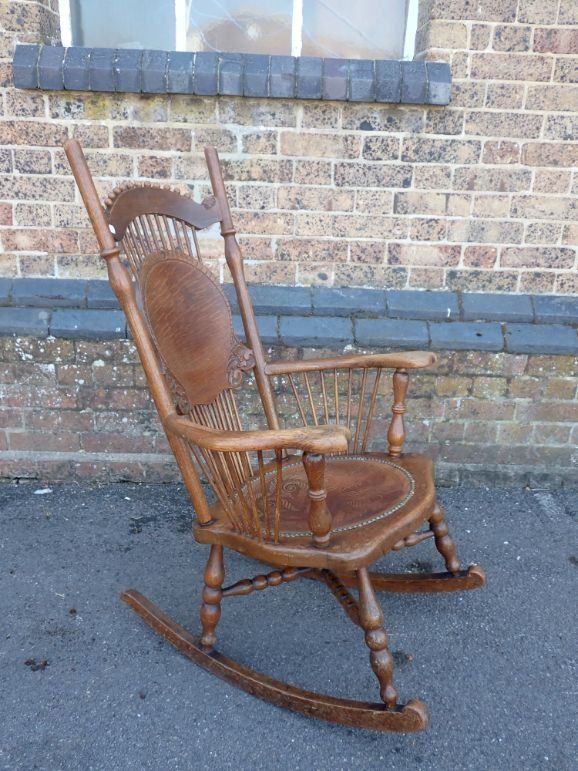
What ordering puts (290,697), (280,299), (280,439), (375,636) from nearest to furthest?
(280,439)
(375,636)
(290,697)
(280,299)

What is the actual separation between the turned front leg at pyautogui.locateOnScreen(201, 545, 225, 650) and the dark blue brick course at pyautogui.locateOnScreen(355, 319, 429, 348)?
1160 millimetres

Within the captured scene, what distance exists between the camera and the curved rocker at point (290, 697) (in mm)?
1663

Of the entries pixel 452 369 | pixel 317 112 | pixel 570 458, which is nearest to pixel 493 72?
pixel 317 112

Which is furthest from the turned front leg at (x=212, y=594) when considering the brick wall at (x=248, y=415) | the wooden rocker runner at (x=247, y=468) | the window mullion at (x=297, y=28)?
the window mullion at (x=297, y=28)

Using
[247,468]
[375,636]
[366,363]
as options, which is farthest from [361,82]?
[375,636]

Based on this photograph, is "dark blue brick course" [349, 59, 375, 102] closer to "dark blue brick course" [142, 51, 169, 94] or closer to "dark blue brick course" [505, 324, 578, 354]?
"dark blue brick course" [142, 51, 169, 94]

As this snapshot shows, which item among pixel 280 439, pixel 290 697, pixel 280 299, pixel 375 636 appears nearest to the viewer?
pixel 280 439

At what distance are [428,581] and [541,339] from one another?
3.73 ft

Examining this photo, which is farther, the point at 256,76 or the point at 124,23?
the point at 124,23

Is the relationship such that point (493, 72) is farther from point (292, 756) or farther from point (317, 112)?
point (292, 756)

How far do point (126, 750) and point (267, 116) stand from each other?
218 centimetres

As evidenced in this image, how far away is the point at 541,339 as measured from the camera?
2.72 metres

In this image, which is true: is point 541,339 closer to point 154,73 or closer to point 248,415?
point 248,415

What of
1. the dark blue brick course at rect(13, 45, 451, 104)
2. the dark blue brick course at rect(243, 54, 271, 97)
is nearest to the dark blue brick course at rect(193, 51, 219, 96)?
the dark blue brick course at rect(13, 45, 451, 104)
